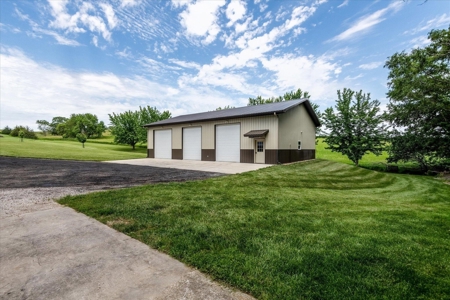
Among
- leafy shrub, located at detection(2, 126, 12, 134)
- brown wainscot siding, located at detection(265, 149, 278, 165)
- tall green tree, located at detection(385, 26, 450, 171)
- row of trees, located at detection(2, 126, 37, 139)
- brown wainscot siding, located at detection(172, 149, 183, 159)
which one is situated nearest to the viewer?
tall green tree, located at detection(385, 26, 450, 171)

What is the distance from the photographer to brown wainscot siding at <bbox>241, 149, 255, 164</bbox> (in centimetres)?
1619

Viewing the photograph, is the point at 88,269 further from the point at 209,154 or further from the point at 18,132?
the point at 18,132

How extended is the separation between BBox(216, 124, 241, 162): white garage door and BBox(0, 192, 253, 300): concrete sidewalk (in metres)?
14.1

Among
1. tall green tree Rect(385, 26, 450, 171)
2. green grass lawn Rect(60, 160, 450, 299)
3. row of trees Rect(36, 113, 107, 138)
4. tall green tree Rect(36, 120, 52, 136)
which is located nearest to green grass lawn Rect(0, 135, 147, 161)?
green grass lawn Rect(60, 160, 450, 299)

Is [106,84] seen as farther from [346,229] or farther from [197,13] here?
[346,229]

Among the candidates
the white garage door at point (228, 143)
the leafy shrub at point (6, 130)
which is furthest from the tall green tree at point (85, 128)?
the white garage door at point (228, 143)

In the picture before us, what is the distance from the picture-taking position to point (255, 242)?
2.84 m

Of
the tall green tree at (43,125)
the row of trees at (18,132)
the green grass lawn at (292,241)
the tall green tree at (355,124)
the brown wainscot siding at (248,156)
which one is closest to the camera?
the green grass lawn at (292,241)

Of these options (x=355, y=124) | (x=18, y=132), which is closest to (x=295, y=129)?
(x=355, y=124)

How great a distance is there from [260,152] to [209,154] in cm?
504

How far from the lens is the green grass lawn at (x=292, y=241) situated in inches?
76.3

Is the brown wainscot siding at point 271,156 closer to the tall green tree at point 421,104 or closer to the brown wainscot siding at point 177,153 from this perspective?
the brown wainscot siding at point 177,153

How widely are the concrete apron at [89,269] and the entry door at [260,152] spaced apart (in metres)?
13.4

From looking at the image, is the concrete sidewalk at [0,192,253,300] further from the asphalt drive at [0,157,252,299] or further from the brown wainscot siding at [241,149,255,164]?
the brown wainscot siding at [241,149,255,164]
